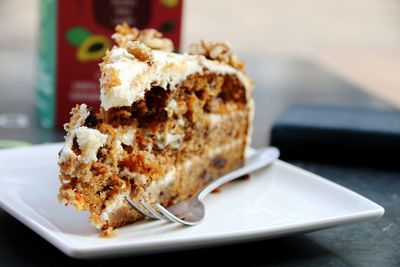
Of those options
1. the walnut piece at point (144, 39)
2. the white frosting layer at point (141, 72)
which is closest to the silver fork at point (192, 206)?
the white frosting layer at point (141, 72)

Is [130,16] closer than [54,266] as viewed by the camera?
No

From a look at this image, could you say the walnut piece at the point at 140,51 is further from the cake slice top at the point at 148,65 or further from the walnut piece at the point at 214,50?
the walnut piece at the point at 214,50

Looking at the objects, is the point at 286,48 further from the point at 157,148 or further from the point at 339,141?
the point at 157,148

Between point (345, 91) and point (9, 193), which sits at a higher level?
point (9, 193)

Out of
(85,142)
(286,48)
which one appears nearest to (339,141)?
(85,142)

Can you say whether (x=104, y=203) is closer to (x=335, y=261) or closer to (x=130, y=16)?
(x=335, y=261)

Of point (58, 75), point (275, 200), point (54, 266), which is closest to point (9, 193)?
point (54, 266)

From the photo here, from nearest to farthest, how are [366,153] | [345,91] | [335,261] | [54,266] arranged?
[54,266] → [335,261] → [366,153] → [345,91]
